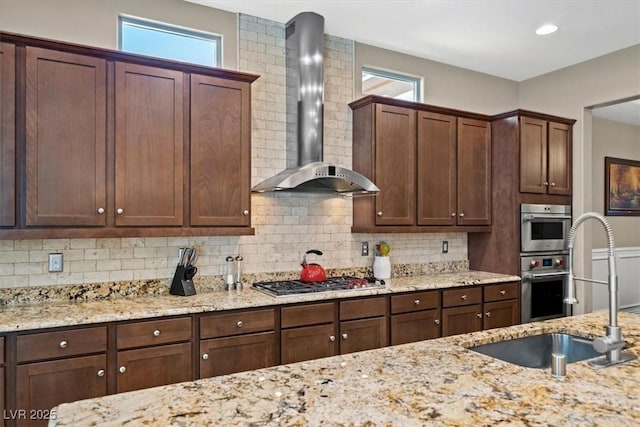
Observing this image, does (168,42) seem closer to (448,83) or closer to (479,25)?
(479,25)

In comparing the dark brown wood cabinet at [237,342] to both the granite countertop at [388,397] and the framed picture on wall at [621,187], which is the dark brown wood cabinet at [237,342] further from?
the framed picture on wall at [621,187]

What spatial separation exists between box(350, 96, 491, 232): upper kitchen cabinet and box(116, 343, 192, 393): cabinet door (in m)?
1.86

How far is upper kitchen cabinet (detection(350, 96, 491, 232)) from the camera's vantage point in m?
3.80

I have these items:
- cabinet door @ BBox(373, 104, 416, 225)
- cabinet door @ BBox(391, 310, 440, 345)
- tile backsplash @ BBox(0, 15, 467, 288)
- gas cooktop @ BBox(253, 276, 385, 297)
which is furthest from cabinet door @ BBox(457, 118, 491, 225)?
gas cooktop @ BBox(253, 276, 385, 297)

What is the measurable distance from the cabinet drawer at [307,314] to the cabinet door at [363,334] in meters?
0.16

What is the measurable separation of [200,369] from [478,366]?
5.91 ft

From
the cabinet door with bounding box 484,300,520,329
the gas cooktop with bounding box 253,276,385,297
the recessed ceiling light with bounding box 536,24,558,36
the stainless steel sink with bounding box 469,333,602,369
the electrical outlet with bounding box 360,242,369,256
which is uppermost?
the recessed ceiling light with bounding box 536,24,558,36

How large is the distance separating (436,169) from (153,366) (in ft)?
9.41

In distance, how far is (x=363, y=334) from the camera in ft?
10.8

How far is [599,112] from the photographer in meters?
6.08

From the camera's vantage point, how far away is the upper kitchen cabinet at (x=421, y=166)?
3.80m

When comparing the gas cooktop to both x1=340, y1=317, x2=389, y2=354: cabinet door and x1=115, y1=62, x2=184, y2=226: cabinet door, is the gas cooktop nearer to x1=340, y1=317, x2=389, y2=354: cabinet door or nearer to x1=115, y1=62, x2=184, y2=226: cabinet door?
x1=340, y1=317, x2=389, y2=354: cabinet door

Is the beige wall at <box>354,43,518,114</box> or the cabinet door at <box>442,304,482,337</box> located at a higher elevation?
the beige wall at <box>354,43,518,114</box>

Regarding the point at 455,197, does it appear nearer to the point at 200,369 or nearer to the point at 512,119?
the point at 512,119
